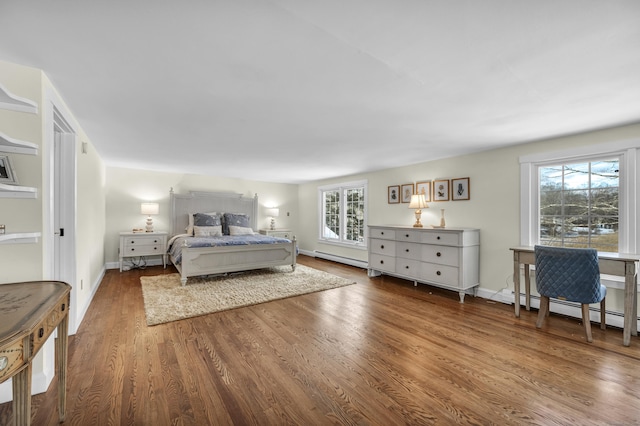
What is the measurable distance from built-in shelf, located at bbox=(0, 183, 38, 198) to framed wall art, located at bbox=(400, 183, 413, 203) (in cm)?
449

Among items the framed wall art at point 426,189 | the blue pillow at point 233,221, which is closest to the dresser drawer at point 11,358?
the framed wall art at point 426,189

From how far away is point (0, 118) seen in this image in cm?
162

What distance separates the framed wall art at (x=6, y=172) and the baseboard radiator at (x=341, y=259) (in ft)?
16.2

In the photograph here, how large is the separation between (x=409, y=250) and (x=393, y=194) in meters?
1.24

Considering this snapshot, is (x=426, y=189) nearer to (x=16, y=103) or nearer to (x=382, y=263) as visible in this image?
(x=382, y=263)

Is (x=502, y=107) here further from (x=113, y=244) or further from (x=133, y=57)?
(x=113, y=244)

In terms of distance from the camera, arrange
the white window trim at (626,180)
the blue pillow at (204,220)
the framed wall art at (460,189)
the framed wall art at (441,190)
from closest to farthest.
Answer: the white window trim at (626,180) < the framed wall art at (460,189) < the framed wall art at (441,190) < the blue pillow at (204,220)

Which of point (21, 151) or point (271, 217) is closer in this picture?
point (21, 151)

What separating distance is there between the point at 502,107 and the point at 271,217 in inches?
222

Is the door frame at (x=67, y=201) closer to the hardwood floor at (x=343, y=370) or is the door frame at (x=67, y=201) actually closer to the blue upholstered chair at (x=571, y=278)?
the hardwood floor at (x=343, y=370)

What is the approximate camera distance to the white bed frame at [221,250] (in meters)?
4.16

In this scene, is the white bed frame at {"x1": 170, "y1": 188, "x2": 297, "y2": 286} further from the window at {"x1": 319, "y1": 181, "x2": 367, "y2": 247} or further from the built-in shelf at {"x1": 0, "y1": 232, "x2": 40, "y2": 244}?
the built-in shelf at {"x1": 0, "y1": 232, "x2": 40, "y2": 244}

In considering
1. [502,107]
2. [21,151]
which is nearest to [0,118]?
[21,151]

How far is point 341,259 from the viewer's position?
20.1 ft
